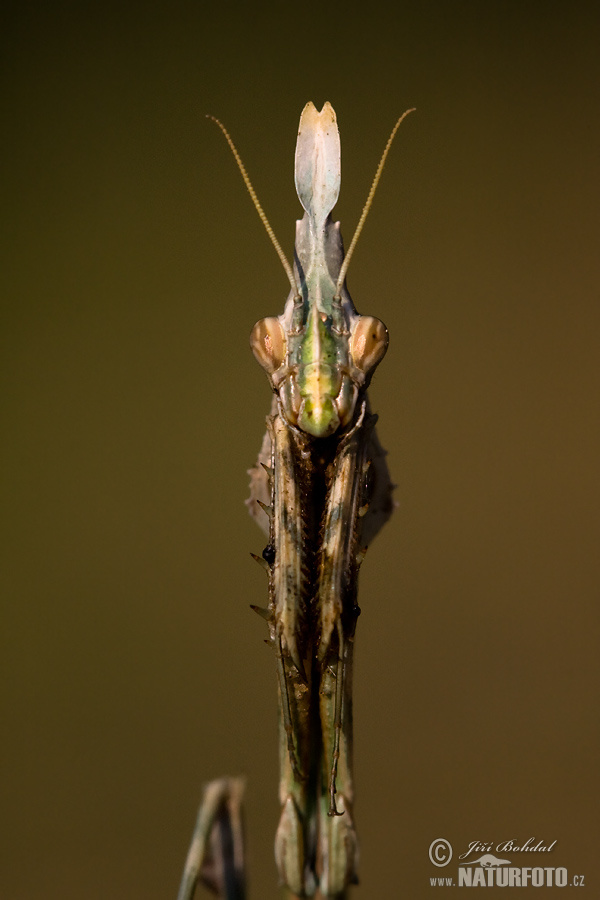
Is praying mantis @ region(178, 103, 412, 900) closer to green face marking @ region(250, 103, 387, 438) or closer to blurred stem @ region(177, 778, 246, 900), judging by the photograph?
green face marking @ region(250, 103, 387, 438)

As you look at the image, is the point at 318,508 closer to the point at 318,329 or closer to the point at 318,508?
the point at 318,508

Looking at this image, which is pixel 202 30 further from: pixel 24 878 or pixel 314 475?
pixel 24 878

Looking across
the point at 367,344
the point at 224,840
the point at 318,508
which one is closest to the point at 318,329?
the point at 367,344

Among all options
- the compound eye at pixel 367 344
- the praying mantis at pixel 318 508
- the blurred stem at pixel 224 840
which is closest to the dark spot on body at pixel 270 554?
the praying mantis at pixel 318 508

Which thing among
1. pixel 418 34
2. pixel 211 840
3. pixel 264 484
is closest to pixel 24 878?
pixel 211 840

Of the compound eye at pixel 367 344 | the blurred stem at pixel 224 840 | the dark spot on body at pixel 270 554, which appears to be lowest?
the blurred stem at pixel 224 840

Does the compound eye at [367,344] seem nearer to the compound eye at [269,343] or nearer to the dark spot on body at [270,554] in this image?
the compound eye at [269,343]

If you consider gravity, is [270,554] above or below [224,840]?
above

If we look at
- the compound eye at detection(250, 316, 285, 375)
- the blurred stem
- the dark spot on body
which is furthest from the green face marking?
the blurred stem
